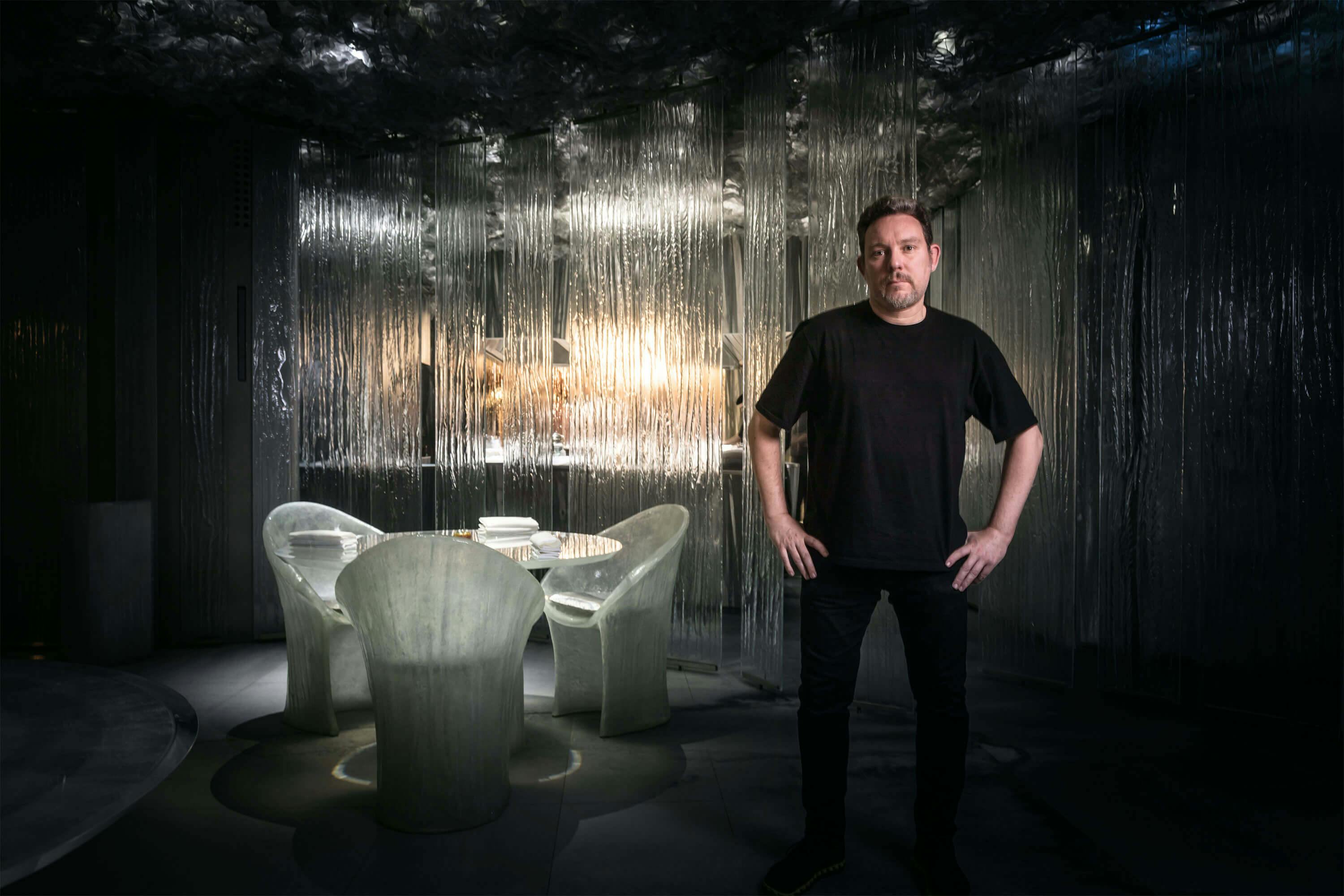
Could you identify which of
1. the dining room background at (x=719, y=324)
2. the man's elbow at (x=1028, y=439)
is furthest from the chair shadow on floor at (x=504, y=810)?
the man's elbow at (x=1028, y=439)

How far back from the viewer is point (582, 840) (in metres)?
2.24

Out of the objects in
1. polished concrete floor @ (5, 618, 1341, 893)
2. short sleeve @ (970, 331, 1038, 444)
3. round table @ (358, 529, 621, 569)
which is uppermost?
short sleeve @ (970, 331, 1038, 444)

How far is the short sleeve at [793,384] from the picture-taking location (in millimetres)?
2016

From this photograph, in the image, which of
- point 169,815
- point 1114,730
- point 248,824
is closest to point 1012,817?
point 1114,730

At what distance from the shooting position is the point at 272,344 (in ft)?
14.8

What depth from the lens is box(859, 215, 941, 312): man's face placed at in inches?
75.7

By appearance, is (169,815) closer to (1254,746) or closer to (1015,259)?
(1254,746)

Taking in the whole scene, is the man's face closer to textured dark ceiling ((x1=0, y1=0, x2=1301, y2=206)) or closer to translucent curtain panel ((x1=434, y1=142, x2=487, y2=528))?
textured dark ceiling ((x1=0, y1=0, x2=1301, y2=206))

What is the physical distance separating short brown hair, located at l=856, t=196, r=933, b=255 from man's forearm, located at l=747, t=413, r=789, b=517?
1.65 ft

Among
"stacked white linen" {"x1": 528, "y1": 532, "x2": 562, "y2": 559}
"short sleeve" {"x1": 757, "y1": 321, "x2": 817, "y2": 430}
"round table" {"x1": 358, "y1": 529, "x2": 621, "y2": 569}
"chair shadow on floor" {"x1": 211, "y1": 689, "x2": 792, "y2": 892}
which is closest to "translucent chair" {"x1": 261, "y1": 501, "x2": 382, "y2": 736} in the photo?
"chair shadow on floor" {"x1": 211, "y1": 689, "x2": 792, "y2": 892}

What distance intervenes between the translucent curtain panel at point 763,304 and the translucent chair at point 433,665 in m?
1.61

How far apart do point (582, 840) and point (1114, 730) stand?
2151 millimetres

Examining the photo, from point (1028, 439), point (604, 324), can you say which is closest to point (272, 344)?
point (604, 324)

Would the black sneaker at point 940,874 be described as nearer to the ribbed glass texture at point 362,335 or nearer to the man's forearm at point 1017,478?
the man's forearm at point 1017,478
